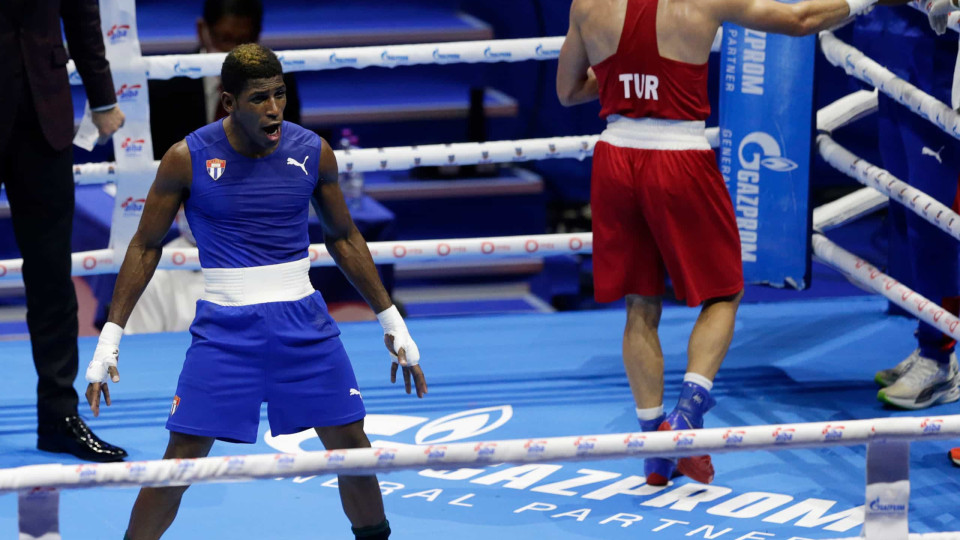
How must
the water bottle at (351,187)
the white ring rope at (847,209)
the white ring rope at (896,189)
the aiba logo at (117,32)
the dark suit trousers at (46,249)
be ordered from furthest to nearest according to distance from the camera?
the water bottle at (351,187) → the white ring rope at (847,209) → the aiba logo at (117,32) → the white ring rope at (896,189) → the dark suit trousers at (46,249)

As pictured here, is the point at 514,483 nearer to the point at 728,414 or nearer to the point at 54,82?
the point at 728,414

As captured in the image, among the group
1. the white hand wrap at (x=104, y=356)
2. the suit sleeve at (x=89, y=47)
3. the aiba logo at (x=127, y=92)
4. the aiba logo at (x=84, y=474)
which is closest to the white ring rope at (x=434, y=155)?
the aiba logo at (x=127, y=92)

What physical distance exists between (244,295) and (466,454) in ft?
2.46

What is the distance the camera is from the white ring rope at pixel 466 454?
2.02m

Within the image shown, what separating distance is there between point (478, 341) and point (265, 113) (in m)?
2.34

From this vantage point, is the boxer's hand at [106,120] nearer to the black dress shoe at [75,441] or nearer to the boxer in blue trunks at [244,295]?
the black dress shoe at [75,441]

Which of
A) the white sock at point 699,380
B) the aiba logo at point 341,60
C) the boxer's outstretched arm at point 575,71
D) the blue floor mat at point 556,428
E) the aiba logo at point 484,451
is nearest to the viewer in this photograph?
the aiba logo at point 484,451

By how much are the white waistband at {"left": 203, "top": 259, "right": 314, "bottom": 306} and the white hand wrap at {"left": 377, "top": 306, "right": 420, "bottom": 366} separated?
0.23 meters

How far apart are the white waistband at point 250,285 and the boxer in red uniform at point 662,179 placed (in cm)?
107

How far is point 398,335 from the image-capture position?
2.81 meters

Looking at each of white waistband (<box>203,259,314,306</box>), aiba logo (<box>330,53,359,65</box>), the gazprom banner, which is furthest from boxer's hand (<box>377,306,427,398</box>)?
the gazprom banner

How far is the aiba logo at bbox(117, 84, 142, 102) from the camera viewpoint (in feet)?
13.9

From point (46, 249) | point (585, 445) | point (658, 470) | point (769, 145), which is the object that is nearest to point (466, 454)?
point (585, 445)

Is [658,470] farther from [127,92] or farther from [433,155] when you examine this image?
[127,92]
